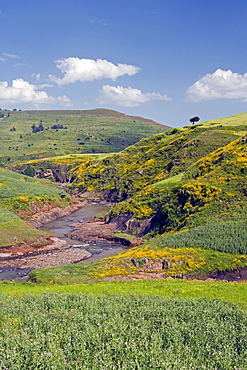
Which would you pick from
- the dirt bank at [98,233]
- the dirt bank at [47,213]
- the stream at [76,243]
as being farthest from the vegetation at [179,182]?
the dirt bank at [47,213]

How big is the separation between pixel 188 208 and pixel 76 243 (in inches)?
1135

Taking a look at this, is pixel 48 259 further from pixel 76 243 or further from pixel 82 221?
pixel 82 221

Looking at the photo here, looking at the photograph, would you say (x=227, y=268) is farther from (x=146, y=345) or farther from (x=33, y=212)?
(x=33, y=212)

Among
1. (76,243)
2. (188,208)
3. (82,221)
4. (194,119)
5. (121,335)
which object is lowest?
(76,243)

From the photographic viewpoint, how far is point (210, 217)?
62438 mm

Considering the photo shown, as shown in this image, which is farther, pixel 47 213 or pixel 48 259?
pixel 47 213

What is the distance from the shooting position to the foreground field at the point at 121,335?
13641 mm

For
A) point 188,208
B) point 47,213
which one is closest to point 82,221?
point 47,213

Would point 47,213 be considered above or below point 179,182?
below

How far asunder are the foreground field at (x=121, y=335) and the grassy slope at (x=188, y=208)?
22004 millimetres

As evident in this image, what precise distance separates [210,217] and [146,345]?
166 feet

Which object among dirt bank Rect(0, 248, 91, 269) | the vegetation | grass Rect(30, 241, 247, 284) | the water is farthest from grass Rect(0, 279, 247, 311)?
the water

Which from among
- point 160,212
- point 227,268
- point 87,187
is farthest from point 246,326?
point 87,187

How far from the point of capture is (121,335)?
16406 millimetres
